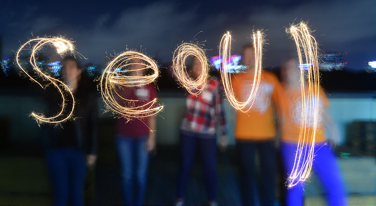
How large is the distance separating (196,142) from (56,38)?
2.04m

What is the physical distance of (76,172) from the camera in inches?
82.9

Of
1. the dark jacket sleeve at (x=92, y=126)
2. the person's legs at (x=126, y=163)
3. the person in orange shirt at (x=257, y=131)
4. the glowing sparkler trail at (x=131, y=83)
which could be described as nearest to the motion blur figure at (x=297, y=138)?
the person in orange shirt at (x=257, y=131)

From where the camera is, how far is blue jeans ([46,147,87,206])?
2055 mm

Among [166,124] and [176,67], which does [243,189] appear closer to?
[176,67]

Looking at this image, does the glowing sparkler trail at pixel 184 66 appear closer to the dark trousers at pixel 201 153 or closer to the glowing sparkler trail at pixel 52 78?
the dark trousers at pixel 201 153

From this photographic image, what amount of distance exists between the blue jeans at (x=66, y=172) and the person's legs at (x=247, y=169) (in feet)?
5.04

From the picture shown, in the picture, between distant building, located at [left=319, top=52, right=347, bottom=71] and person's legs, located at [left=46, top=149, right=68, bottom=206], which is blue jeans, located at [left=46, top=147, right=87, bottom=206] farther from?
distant building, located at [left=319, top=52, right=347, bottom=71]

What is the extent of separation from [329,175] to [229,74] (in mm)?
1376

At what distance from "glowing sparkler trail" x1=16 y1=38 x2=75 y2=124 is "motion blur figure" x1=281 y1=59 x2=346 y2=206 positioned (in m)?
2.05

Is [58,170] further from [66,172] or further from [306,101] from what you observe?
[306,101]

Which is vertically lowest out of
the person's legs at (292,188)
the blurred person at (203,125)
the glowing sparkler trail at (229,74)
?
the person's legs at (292,188)

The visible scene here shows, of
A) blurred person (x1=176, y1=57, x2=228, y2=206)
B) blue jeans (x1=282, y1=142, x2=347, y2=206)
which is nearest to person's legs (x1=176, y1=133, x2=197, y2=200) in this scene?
blurred person (x1=176, y1=57, x2=228, y2=206)

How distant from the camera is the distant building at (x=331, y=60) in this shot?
2.60m

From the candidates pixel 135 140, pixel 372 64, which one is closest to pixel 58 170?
pixel 135 140
